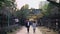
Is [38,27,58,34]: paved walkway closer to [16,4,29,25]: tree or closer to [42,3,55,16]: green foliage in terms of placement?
[42,3,55,16]: green foliage

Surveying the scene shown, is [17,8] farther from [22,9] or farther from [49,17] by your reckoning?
[49,17]

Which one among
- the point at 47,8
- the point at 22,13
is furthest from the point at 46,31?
the point at 22,13

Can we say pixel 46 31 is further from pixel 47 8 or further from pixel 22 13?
pixel 22 13

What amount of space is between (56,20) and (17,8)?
78 cm

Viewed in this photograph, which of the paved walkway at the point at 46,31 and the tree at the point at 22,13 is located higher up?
the tree at the point at 22,13

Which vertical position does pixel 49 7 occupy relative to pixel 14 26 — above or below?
above

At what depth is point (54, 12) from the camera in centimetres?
421

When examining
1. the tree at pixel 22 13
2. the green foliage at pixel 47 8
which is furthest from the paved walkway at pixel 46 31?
the tree at pixel 22 13

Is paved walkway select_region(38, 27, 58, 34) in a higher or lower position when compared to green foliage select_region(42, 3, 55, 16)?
lower

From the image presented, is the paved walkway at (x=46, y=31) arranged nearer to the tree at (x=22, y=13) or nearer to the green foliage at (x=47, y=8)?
the green foliage at (x=47, y=8)

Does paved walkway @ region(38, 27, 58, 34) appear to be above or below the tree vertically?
below

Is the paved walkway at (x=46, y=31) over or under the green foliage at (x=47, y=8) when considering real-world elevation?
under

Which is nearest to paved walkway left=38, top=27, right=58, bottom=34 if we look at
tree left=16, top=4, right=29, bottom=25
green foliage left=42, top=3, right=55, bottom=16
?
green foliage left=42, top=3, right=55, bottom=16

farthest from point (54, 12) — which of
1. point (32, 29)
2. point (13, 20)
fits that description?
point (13, 20)
